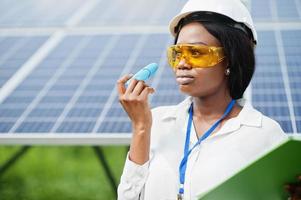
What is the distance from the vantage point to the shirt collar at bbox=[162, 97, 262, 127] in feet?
7.35

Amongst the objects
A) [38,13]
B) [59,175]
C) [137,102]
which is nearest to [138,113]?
[137,102]

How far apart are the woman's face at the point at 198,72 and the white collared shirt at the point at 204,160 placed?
0.49 feet

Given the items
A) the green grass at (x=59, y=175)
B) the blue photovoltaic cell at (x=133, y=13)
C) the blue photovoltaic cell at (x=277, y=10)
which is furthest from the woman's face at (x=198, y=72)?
the green grass at (x=59, y=175)

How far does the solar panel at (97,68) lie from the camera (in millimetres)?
3652

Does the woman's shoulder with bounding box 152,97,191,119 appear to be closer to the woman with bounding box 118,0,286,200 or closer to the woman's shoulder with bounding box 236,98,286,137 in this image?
the woman with bounding box 118,0,286,200

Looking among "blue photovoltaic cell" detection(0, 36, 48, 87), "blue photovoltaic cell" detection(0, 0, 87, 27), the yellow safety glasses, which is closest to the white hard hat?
the yellow safety glasses

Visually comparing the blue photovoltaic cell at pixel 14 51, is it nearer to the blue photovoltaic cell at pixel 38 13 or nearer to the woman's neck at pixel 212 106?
the blue photovoltaic cell at pixel 38 13

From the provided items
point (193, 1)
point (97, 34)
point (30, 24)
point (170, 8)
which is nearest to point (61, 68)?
point (97, 34)

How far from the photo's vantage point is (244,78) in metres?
2.34

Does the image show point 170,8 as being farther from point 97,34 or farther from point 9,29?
point 9,29

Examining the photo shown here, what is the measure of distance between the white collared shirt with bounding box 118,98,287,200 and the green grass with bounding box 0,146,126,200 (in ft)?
10.7

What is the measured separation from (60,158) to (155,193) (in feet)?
14.2

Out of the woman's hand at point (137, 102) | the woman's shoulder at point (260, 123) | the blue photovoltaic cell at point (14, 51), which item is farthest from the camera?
the blue photovoltaic cell at point (14, 51)

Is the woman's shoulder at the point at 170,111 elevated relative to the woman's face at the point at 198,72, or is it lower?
lower
